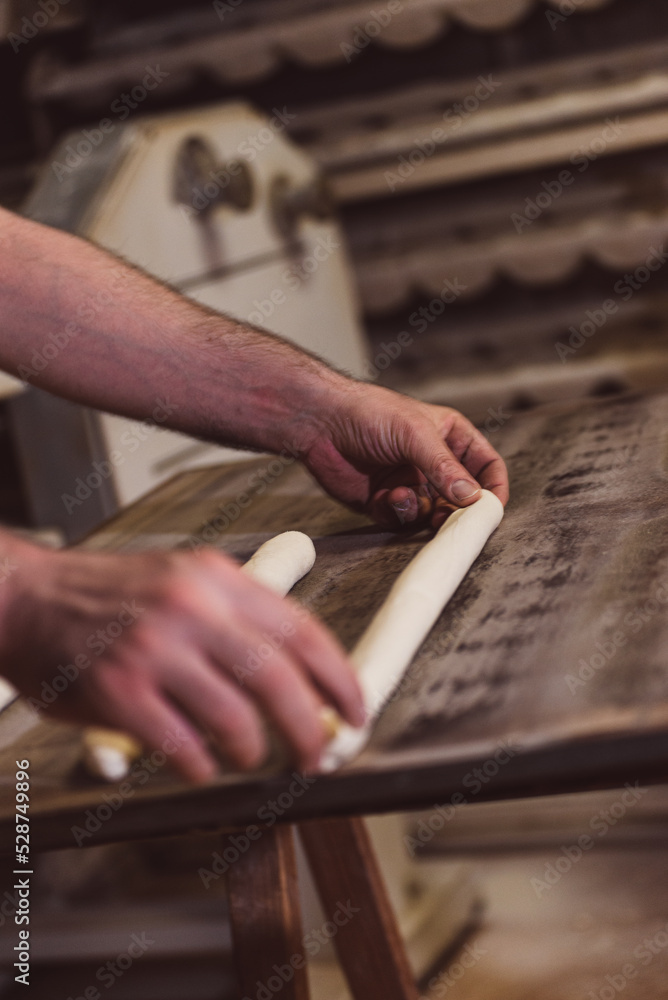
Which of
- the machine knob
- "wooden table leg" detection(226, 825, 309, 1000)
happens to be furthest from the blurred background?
"wooden table leg" detection(226, 825, 309, 1000)

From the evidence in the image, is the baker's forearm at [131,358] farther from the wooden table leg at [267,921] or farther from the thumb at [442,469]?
the wooden table leg at [267,921]

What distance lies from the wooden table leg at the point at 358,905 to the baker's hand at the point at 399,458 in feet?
1.42

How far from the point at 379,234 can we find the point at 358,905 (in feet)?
7.55

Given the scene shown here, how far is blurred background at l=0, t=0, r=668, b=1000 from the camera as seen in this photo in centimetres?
205

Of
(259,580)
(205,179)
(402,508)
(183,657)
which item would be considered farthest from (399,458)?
(205,179)

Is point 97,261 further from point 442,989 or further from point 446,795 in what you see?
point 442,989

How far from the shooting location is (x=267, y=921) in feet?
3.56

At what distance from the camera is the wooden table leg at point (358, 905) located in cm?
136

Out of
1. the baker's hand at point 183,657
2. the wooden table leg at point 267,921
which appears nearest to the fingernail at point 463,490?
the wooden table leg at point 267,921

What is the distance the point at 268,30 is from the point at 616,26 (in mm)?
1027

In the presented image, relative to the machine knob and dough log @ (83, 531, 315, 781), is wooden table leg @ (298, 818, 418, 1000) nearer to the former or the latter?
dough log @ (83, 531, 315, 781)

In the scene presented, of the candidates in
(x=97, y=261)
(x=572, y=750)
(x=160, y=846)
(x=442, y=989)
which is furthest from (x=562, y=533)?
(x=160, y=846)

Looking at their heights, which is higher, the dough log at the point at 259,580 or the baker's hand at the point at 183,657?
the baker's hand at the point at 183,657

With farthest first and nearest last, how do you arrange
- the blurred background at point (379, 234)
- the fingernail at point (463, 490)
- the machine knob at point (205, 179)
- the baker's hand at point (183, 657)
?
the machine knob at point (205, 179)
the blurred background at point (379, 234)
the fingernail at point (463, 490)
the baker's hand at point (183, 657)
